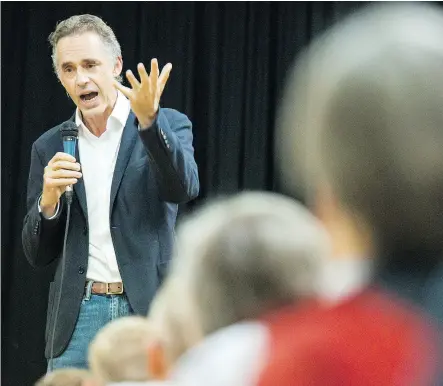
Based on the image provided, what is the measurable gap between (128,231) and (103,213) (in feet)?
0.32

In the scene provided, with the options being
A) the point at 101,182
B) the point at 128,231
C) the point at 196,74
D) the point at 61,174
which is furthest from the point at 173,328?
the point at 196,74

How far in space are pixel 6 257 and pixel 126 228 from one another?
7.18 ft

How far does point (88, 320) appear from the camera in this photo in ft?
7.21

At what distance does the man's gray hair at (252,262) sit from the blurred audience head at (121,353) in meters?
0.18

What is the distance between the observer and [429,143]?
647 mm

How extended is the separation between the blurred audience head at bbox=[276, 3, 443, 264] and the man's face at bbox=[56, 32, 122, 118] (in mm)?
1675

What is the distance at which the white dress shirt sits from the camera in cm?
221

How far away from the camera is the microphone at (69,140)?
7.16ft

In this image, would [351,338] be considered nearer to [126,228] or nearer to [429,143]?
[429,143]

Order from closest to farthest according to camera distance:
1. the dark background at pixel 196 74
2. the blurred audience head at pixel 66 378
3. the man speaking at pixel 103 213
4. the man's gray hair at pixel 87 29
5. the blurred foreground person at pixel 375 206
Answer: the blurred foreground person at pixel 375 206, the blurred audience head at pixel 66 378, the man speaking at pixel 103 213, the man's gray hair at pixel 87 29, the dark background at pixel 196 74

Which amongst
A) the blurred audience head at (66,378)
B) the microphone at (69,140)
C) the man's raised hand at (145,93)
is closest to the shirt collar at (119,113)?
the microphone at (69,140)

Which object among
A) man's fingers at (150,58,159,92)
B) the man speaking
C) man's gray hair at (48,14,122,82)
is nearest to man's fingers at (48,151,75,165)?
the man speaking

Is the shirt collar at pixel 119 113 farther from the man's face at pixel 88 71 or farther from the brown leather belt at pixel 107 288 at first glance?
the brown leather belt at pixel 107 288

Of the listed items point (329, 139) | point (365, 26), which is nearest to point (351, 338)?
point (329, 139)
